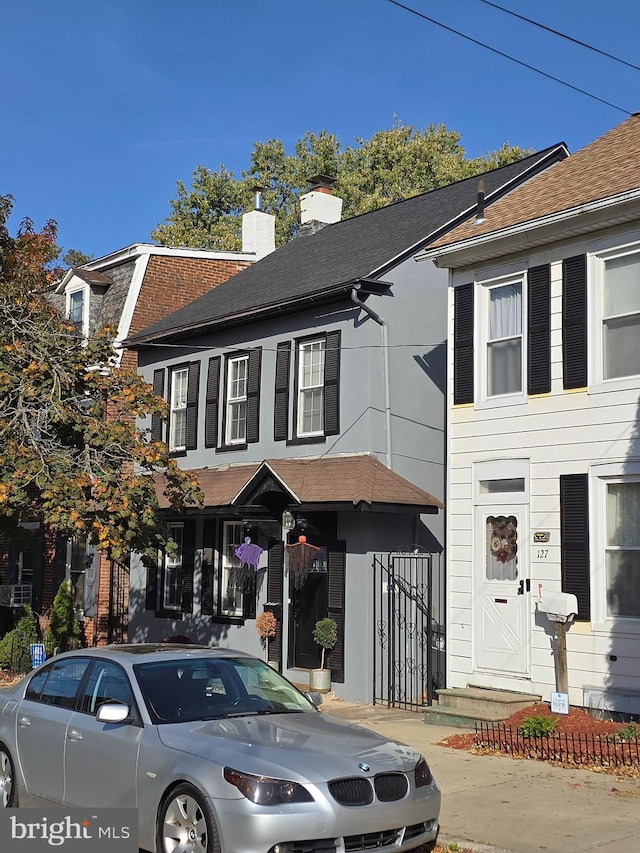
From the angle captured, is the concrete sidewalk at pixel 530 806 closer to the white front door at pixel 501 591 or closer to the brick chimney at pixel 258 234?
the white front door at pixel 501 591

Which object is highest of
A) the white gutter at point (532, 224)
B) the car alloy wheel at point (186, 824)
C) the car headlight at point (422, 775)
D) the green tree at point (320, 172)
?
the green tree at point (320, 172)

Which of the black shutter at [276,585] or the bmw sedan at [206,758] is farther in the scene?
the black shutter at [276,585]

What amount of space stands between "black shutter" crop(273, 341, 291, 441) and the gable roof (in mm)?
4174

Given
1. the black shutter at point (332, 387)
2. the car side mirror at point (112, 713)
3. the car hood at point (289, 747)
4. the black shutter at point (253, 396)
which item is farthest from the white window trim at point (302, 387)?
the car side mirror at point (112, 713)

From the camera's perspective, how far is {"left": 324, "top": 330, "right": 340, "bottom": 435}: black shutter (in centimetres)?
1731

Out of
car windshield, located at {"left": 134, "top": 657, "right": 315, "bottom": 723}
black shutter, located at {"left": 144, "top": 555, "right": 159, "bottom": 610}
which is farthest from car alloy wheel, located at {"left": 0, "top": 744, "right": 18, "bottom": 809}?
black shutter, located at {"left": 144, "top": 555, "right": 159, "bottom": 610}

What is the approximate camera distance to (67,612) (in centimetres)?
2169

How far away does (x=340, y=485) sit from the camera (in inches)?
633

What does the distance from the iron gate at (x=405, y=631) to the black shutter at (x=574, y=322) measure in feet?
13.0

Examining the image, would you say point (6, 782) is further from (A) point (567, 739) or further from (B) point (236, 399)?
(B) point (236, 399)

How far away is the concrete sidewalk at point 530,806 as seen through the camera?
25.5 feet

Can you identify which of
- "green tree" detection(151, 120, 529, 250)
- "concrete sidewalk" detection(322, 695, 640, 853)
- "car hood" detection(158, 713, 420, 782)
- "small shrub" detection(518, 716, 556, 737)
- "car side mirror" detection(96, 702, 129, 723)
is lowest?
"concrete sidewalk" detection(322, 695, 640, 853)

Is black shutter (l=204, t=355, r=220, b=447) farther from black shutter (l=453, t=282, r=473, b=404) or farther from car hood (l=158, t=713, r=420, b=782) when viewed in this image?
car hood (l=158, t=713, r=420, b=782)

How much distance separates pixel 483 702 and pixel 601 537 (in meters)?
2.63
